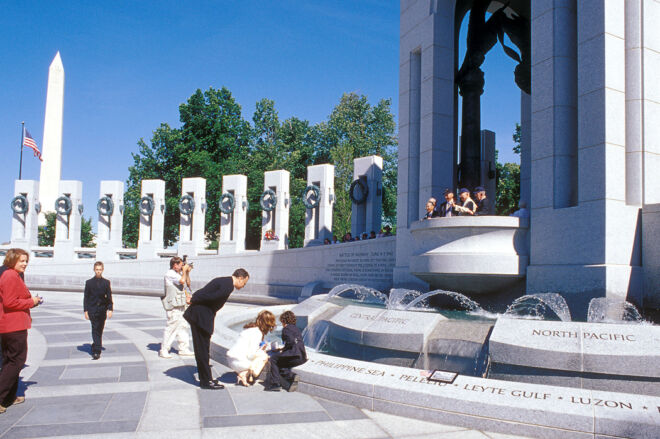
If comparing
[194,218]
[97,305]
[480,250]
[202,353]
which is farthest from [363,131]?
[202,353]

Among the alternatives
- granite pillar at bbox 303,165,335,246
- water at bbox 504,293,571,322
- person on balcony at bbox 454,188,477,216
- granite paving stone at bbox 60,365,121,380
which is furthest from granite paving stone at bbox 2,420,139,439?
granite pillar at bbox 303,165,335,246

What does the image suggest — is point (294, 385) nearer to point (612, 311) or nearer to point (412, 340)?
point (412, 340)

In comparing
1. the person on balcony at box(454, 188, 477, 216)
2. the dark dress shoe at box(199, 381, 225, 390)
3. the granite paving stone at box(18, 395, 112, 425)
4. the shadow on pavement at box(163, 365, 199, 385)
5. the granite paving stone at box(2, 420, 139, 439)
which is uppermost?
the person on balcony at box(454, 188, 477, 216)

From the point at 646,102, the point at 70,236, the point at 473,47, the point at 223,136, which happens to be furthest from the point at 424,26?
the point at 223,136

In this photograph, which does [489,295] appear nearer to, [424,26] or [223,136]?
[424,26]

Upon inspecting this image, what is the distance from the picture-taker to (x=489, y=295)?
42.4ft

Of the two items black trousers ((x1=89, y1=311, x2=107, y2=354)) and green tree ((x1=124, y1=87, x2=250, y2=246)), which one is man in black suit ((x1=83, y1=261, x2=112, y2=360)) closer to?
black trousers ((x1=89, y1=311, x2=107, y2=354))

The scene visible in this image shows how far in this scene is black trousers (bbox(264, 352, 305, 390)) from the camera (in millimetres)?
6734

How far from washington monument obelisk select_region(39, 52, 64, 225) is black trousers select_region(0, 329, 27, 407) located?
5432 centimetres

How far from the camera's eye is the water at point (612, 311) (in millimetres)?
9812

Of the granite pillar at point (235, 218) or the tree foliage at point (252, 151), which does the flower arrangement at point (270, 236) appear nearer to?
the granite pillar at point (235, 218)

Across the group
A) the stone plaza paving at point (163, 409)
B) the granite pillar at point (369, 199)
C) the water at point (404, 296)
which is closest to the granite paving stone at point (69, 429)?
the stone plaza paving at point (163, 409)

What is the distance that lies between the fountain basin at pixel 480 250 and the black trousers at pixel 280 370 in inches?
238

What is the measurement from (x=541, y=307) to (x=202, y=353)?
7.53 m
